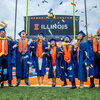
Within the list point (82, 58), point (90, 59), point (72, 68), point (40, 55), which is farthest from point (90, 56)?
point (40, 55)

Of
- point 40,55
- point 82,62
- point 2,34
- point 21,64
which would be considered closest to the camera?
point 82,62

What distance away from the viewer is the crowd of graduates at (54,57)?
721cm

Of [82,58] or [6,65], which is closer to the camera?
[82,58]

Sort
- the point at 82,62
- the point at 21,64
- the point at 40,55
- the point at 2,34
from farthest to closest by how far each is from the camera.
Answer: the point at 40,55, the point at 21,64, the point at 2,34, the point at 82,62

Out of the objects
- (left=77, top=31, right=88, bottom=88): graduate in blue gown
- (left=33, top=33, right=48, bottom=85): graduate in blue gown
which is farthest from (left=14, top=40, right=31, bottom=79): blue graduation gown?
(left=77, top=31, right=88, bottom=88): graduate in blue gown

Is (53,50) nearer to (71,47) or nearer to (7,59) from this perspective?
(71,47)

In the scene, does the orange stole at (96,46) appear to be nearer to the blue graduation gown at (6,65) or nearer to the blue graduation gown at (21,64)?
the blue graduation gown at (21,64)

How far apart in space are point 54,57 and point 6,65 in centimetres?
140

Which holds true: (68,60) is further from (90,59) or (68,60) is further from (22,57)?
(22,57)

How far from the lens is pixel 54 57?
7777mm

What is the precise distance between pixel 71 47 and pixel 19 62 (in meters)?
1.57

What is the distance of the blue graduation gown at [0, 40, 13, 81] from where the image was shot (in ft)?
24.3

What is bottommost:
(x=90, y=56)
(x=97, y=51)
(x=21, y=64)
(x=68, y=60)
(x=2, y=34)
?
(x=21, y=64)

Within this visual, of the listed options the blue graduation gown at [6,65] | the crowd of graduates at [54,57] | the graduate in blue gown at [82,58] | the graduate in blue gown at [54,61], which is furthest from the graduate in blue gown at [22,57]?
the graduate in blue gown at [82,58]
